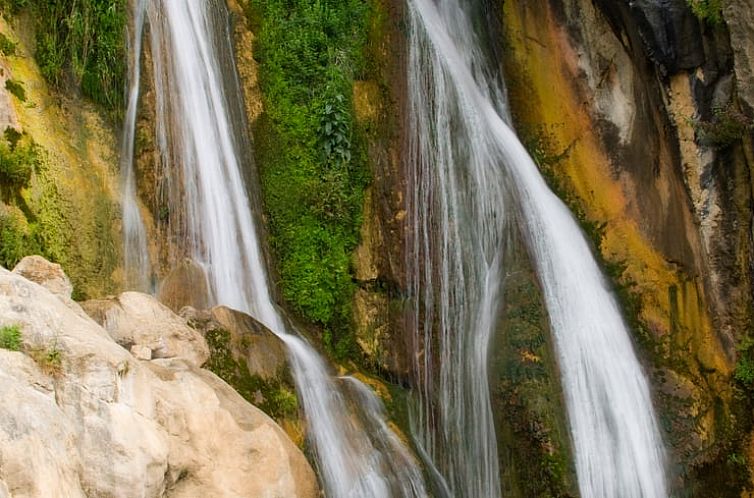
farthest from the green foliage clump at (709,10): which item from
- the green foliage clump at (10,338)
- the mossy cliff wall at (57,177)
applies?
the green foliage clump at (10,338)

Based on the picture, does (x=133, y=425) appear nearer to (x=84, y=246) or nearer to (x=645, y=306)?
(x=84, y=246)

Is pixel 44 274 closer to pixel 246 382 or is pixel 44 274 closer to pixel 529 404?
pixel 246 382

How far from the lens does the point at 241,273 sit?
995cm

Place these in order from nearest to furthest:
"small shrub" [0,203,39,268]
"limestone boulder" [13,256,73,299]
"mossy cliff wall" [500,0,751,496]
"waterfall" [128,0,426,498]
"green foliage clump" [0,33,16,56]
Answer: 1. "limestone boulder" [13,256,73,299]
2. "small shrub" [0,203,39,268]
3. "green foliage clump" [0,33,16,56]
4. "waterfall" [128,0,426,498]
5. "mossy cliff wall" [500,0,751,496]

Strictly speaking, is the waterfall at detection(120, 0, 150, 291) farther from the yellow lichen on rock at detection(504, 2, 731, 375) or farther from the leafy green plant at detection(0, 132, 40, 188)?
the yellow lichen on rock at detection(504, 2, 731, 375)

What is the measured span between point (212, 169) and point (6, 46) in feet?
8.57

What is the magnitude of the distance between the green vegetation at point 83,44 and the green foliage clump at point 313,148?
2.15 metres

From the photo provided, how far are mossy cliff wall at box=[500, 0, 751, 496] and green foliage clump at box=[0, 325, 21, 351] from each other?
24.4ft

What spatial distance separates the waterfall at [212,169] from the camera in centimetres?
923

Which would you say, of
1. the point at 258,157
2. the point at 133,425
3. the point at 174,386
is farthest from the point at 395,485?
the point at 258,157

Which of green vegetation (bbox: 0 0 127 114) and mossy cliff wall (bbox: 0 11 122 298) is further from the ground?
green vegetation (bbox: 0 0 127 114)

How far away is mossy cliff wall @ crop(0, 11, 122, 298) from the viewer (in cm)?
827

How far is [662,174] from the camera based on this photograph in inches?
463

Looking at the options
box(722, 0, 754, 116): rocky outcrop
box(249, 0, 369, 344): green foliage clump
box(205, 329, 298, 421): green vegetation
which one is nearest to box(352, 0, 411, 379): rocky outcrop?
box(249, 0, 369, 344): green foliage clump
